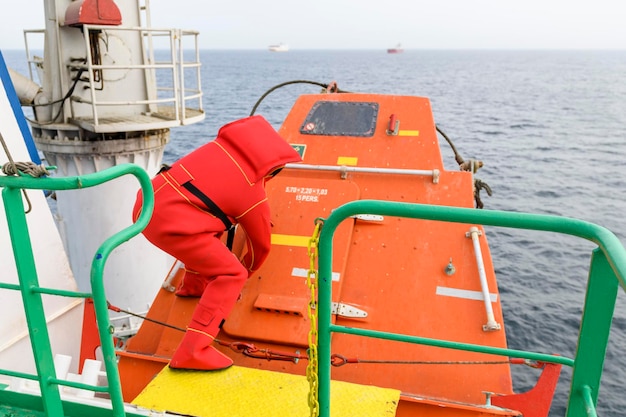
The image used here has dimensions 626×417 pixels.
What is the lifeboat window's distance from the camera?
4965 mm

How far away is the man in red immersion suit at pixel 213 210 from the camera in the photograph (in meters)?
2.98

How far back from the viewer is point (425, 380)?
10.5 feet

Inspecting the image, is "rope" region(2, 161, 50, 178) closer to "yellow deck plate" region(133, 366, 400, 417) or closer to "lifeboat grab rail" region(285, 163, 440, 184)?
"yellow deck plate" region(133, 366, 400, 417)

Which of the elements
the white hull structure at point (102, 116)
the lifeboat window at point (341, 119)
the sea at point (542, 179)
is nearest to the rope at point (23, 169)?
the lifeboat window at point (341, 119)

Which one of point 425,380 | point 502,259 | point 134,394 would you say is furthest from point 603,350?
point 502,259

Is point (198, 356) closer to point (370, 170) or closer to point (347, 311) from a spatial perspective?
point (347, 311)

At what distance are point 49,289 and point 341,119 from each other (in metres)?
3.64

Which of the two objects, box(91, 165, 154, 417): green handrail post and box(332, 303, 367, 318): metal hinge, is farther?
box(332, 303, 367, 318): metal hinge

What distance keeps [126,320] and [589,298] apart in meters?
5.96

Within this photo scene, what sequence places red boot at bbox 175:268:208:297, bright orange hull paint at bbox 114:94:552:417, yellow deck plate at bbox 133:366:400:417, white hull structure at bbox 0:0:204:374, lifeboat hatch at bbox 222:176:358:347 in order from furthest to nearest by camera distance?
white hull structure at bbox 0:0:204:374, red boot at bbox 175:268:208:297, lifeboat hatch at bbox 222:176:358:347, bright orange hull paint at bbox 114:94:552:417, yellow deck plate at bbox 133:366:400:417

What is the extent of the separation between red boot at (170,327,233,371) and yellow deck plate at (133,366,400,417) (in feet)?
0.13

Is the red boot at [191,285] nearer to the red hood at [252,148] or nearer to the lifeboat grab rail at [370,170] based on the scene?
the red hood at [252,148]

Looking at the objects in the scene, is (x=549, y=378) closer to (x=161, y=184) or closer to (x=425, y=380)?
(x=425, y=380)

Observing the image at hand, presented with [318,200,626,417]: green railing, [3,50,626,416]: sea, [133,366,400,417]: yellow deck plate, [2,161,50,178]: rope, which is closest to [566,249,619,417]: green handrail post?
[318,200,626,417]: green railing
